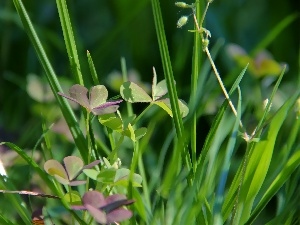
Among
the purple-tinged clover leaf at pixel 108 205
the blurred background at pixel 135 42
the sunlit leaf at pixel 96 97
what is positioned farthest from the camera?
the blurred background at pixel 135 42

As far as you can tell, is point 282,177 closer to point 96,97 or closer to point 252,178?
point 252,178

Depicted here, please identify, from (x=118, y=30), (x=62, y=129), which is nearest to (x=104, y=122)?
(x=62, y=129)

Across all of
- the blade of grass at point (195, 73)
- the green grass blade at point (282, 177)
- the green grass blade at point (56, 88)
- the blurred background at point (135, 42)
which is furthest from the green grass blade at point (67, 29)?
the blurred background at point (135, 42)

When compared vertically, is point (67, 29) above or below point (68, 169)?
above

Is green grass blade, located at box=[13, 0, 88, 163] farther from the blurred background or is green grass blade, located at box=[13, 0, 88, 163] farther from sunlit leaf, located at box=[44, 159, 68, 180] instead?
the blurred background

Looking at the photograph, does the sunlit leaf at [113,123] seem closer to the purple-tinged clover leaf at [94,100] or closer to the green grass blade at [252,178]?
the purple-tinged clover leaf at [94,100]

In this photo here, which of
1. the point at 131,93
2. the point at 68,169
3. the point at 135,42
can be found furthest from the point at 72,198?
the point at 135,42

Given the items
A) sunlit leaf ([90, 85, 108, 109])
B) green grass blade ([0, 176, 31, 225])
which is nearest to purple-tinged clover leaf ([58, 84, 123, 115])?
sunlit leaf ([90, 85, 108, 109])

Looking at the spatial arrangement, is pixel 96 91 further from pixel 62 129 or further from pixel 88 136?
pixel 62 129

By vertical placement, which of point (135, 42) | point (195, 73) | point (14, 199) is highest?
point (195, 73)
